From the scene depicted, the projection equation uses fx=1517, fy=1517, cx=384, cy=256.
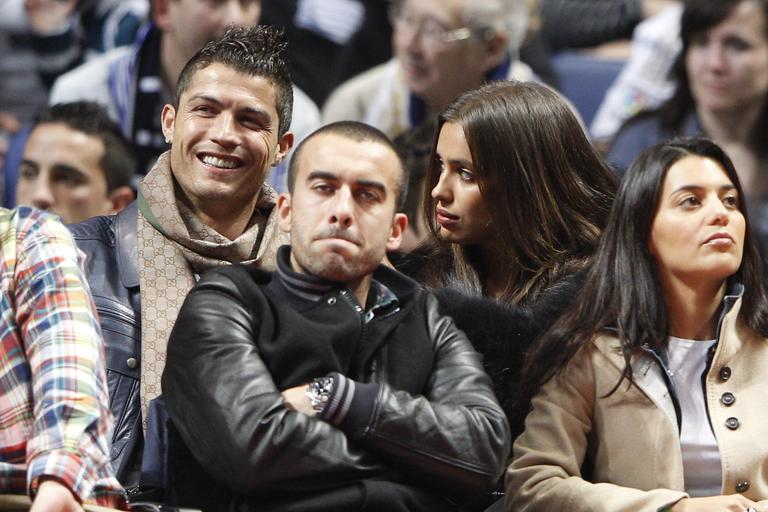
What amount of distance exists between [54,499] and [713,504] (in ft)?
3.68

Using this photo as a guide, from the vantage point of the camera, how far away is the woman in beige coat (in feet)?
8.96

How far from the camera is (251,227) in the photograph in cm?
321

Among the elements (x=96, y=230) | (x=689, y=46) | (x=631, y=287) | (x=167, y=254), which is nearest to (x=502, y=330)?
(x=631, y=287)

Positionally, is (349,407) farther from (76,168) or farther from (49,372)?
(76,168)

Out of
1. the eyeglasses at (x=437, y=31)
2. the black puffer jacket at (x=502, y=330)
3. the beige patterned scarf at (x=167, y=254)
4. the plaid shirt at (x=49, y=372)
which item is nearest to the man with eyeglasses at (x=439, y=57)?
the eyeglasses at (x=437, y=31)

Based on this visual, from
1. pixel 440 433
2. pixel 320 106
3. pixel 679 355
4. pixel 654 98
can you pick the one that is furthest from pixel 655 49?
pixel 440 433

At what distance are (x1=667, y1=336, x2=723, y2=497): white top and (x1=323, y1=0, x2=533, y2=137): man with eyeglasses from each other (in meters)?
2.04

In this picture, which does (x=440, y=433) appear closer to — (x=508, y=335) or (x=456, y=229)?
(x=508, y=335)

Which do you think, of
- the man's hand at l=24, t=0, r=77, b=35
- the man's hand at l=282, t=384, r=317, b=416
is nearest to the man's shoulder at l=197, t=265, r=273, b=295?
the man's hand at l=282, t=384, r=317, b=416

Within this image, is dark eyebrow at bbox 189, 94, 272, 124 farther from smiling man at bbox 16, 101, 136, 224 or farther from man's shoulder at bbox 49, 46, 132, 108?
man's shoulder at bbox 49, 46, 132, 108

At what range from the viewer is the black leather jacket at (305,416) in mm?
2451

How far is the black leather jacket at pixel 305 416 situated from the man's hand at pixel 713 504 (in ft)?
1.09

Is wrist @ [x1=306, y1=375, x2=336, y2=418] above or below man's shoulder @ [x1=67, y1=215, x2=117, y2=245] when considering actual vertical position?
above

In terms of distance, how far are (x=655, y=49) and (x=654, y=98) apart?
0.19 meters
